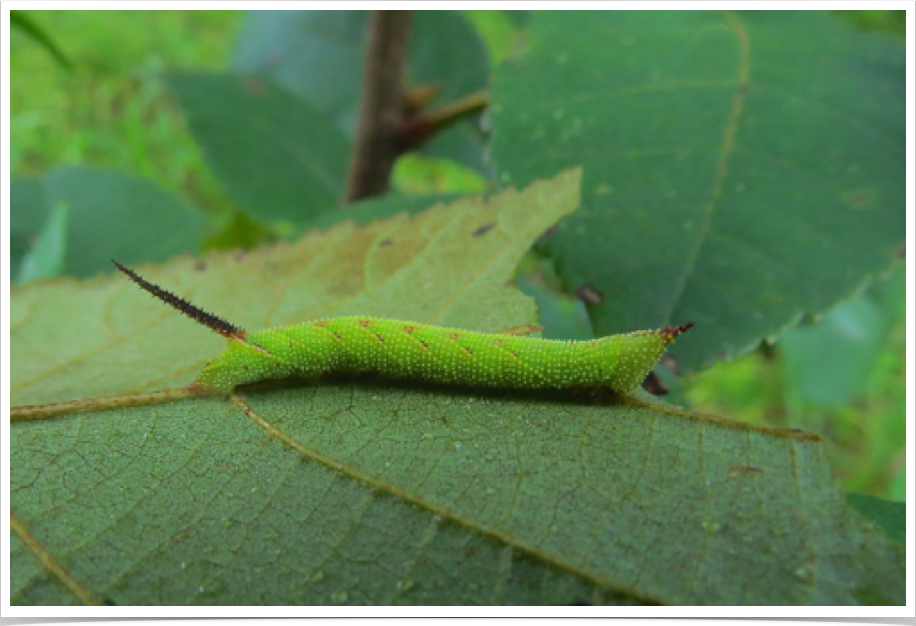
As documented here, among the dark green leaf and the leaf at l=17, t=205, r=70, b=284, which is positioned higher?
the leaf at l=17, t=205, r=70, b=284

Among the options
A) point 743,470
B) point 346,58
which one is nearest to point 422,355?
point 743,470

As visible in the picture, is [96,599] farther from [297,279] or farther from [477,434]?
[297,279]

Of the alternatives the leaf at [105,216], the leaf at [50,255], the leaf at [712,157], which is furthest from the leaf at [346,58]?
the leaf at [50,255]

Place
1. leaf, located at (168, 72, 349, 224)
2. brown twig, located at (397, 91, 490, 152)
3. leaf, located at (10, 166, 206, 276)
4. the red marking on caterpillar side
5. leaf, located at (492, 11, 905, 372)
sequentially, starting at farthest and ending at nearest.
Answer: leaf, located at (168, 72, 349, 224), leaf, located at (10, 166, 206, 276), brown twig, located at (397, 91, 490, 152), leaf, located at (492, 11, 905, 372), the red marking on caterpillar side

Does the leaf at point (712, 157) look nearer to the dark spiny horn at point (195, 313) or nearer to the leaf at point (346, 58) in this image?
the dark spiny horn at point (195, 313)

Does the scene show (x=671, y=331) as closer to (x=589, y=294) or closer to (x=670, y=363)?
(x=670, y=363)

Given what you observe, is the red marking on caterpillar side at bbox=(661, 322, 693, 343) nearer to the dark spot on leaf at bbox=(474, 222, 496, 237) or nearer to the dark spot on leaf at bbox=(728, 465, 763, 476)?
the dark spot on leaf at bbox=(728, 465, 763, 476)

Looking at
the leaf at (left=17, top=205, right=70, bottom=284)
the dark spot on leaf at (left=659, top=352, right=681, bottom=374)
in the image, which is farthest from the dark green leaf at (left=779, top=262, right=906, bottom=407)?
the leaf at (left=17, top=205, right=70, bottom=284)
